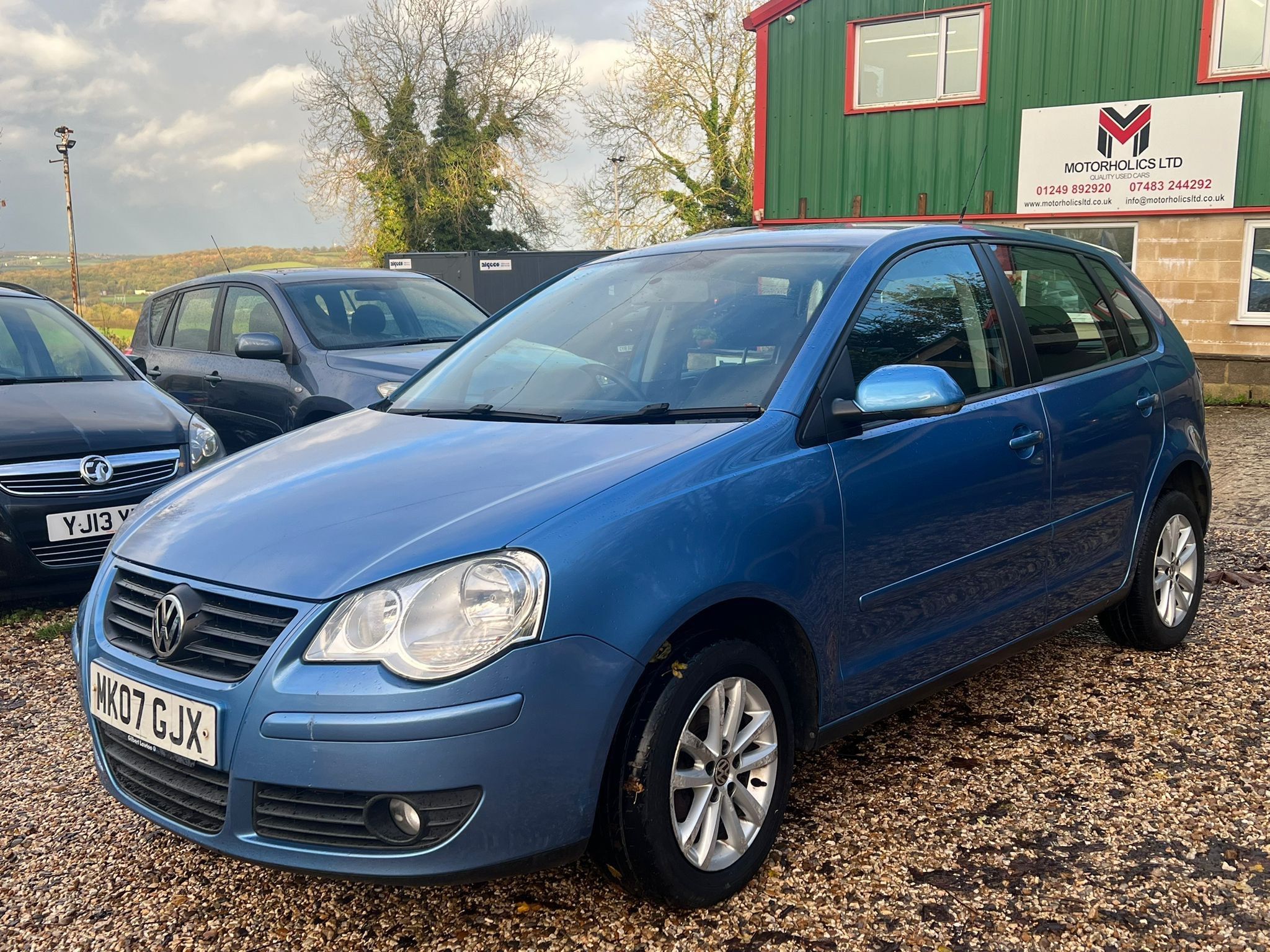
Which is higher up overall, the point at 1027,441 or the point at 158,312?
the point at 158,312

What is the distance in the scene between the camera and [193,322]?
29.1 ft

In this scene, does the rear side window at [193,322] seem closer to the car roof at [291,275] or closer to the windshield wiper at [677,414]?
the car roof at [291,275]

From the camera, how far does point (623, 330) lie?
361 cm

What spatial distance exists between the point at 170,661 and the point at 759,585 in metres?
1.38

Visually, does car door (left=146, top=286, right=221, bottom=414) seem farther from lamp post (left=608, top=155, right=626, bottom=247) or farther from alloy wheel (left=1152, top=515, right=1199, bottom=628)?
lamp post (left=608, top=155, right=626, bottom=247)

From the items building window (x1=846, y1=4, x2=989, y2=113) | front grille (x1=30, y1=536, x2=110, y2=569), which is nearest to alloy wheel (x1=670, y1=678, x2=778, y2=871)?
front grille (x1=30, y1=536, x2=110, y2=569)

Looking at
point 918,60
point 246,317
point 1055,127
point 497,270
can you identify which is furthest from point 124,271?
point 1055,127

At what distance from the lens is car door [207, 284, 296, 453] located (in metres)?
7.61

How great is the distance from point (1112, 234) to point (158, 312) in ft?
40.2

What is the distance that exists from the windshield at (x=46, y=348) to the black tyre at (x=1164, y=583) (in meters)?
5.53

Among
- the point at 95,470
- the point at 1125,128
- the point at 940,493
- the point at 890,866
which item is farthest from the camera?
the point at 1125,128

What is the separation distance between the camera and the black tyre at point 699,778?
2.52 metres

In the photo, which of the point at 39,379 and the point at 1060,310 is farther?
the point at 39,379

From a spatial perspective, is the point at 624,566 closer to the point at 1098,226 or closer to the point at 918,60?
the point at 1098,226
